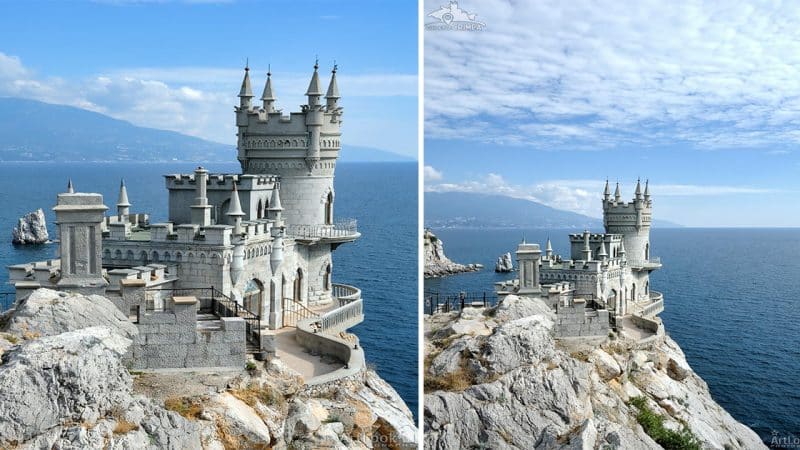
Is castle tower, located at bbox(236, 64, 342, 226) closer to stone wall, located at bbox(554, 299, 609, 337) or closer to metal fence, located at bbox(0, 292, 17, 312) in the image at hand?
metal fence, located at bbox(0, 292, 17, 312)

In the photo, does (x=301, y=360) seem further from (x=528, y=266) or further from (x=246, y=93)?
(x=246, y=93)

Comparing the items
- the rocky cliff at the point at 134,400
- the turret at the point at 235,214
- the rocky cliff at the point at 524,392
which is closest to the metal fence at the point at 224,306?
the rocky cliff at the point at 134,400

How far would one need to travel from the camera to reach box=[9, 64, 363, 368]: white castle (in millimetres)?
8562

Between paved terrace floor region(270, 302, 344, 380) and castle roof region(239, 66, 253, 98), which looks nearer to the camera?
paved terrace floor region(270, 302, 344, 380)

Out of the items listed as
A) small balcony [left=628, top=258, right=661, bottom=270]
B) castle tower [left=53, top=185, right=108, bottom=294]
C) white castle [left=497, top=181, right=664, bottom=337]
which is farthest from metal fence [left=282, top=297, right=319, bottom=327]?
small balcony [left=628, top=258, right=661, bottom=270]

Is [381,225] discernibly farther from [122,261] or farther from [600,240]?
[122,261]

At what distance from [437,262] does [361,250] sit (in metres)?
21.1

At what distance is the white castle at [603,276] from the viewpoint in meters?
10.6

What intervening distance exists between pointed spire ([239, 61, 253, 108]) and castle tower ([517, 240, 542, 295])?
6.11m

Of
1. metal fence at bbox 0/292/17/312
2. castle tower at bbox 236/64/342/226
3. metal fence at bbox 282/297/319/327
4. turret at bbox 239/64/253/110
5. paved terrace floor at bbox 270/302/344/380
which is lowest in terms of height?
paved terrace floor at bbox 270/302/344/380

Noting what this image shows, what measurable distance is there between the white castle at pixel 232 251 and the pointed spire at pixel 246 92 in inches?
1.4

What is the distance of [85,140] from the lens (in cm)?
1995

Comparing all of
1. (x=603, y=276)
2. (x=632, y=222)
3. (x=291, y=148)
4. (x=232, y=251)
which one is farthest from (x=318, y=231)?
(x=632, y=222)

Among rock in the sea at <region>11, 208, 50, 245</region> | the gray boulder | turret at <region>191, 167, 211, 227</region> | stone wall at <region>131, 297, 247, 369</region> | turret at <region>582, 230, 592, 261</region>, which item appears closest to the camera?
the gray boulder
